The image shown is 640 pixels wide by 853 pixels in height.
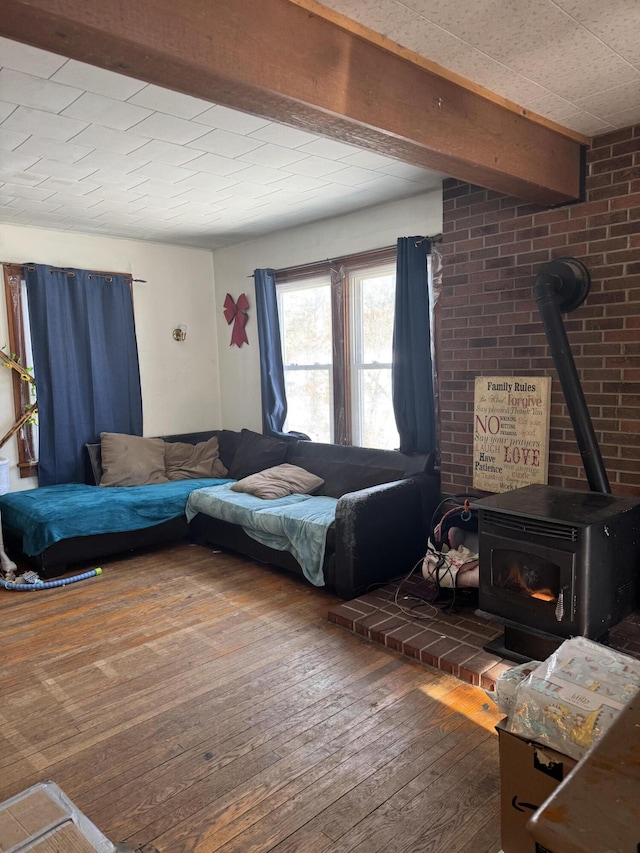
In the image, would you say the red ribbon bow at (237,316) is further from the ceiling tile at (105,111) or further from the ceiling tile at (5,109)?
the ceiling tile at (5,109)

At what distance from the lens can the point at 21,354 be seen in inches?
184

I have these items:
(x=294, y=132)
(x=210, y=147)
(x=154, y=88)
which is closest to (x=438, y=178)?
(x=294, y=132)

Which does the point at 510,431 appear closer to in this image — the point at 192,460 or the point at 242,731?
the point at 242,731

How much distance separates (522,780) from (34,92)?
2.91 m

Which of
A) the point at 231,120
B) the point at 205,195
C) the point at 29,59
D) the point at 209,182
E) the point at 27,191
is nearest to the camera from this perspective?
the point at 29,59

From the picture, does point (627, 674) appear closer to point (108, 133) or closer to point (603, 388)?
point (603, 388)

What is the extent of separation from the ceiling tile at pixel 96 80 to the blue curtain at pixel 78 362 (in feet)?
8.61

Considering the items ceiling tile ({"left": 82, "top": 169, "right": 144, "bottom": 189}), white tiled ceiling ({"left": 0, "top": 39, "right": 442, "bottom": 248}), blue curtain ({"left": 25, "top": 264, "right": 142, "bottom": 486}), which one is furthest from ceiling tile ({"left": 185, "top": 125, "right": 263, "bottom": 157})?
blue curtain ({"left": 25, "top": 264, "right": 142, "bottom": 486})

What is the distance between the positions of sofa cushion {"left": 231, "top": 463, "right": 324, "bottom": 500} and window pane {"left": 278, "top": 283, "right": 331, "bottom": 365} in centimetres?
96

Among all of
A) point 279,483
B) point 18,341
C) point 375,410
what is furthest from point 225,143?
point 18,341

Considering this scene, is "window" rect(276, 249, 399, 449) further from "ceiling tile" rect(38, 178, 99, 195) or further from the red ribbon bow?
"ceiling tile" rect(38, 178, 99, 195)

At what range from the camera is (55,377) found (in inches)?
186

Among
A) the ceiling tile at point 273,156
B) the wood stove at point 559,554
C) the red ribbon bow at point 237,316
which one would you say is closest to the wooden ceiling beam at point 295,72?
the wood stove at point 559,554

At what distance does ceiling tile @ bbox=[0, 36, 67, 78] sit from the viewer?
204cm
